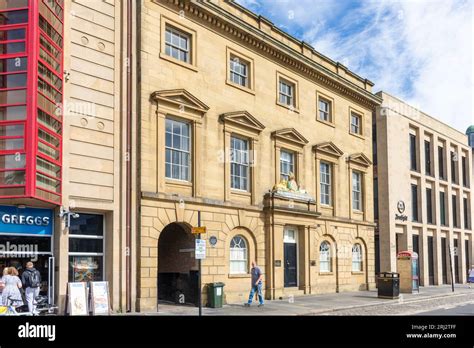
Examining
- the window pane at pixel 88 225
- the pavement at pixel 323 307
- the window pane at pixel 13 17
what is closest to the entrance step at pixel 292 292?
the pavement at pixel 323 307

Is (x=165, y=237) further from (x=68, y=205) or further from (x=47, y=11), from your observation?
(x=47, y=11)

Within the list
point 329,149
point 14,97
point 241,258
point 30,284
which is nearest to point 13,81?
point 14,97

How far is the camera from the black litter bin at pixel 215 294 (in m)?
21.6

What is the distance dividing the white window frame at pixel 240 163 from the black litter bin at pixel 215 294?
501 centimetres

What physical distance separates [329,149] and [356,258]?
7.55 metres

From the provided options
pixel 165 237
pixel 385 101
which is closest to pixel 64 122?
pixel 165 237

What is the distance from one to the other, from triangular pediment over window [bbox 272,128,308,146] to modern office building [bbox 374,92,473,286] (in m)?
12.1

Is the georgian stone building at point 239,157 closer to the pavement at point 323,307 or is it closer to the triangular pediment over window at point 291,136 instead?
the triangular pediment over window at point 291,136

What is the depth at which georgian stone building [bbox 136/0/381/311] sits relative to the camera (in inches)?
834

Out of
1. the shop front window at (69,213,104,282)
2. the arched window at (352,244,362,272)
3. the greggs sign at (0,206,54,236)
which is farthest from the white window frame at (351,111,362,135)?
the greggs sign at (0,206,54,236)

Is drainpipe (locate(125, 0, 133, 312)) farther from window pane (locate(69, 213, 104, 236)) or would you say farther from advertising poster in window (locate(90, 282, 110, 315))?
advertising poster in window (locate(90, 282, 110, 315))

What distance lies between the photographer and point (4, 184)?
607 inches

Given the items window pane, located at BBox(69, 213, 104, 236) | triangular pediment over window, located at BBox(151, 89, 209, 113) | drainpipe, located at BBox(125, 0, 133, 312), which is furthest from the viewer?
triangular pediment over window, located at BBox(151, 89, 209, 113)

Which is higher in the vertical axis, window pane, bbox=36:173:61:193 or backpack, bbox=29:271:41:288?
window pane, bbox=36:173:61:193
